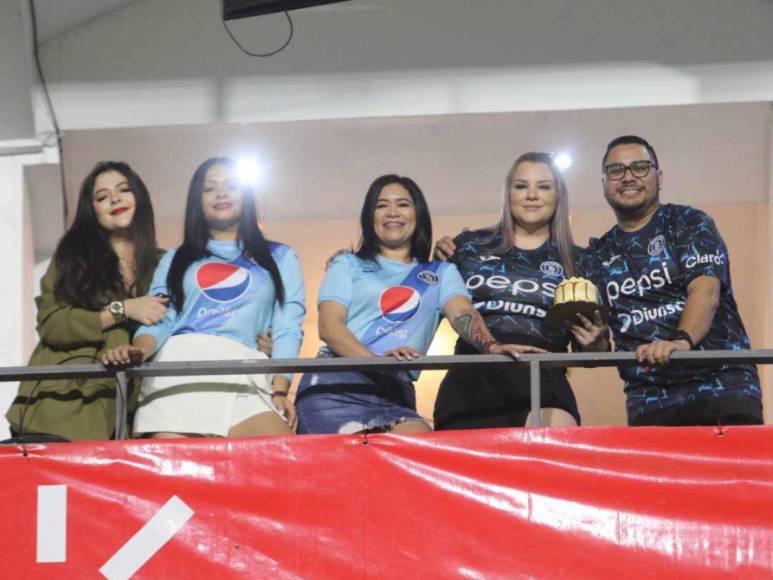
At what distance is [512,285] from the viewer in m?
6.21

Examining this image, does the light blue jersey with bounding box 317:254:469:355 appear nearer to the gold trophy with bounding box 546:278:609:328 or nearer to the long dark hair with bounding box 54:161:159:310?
the gold trophy with bounding box 546:278:609:328

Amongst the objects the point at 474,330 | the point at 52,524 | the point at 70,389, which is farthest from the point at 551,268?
the point at 52,524

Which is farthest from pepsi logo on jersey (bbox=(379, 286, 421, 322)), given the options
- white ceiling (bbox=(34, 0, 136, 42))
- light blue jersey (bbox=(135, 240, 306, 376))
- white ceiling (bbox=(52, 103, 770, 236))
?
white ceiling (bbox=(34, 0, 136, 42))

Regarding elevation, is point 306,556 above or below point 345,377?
below

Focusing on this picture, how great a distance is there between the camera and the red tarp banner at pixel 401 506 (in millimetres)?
5801

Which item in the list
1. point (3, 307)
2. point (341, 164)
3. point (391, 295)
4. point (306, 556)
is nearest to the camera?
point (306, 556)

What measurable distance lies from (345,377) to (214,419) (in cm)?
50

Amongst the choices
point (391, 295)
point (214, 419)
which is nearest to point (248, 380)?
point (214, 419)

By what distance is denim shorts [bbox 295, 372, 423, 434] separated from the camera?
612 centimetres

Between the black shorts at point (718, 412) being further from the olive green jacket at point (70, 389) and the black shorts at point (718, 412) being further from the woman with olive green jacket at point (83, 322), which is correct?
the olive green jacket at point (70, 389)

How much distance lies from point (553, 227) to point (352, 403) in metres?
1.03

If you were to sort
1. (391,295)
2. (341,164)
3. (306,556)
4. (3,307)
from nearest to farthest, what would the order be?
1. (306,556)
2. (391,295)
3. (3,307)
4. (341,164)

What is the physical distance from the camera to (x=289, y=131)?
8.38m

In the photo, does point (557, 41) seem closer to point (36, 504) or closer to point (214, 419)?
point (214, 419)
